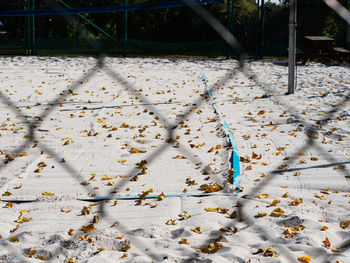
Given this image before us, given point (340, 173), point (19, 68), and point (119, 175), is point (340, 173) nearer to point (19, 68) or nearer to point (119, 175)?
point (119, 175)

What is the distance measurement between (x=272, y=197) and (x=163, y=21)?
64.3 ft

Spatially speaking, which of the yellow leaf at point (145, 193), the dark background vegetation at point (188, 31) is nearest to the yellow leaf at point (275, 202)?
the yellow leaf at point (145, 193)

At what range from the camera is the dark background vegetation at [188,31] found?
50.9ft

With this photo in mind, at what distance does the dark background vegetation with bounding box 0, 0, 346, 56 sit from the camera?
611 inches

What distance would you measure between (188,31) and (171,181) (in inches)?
759

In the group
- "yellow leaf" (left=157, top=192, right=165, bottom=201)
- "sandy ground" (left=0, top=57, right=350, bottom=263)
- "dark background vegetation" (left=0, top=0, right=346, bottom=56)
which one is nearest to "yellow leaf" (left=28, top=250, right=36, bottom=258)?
"sandy ground" (left=0, top=57, right=350, bottom=263)

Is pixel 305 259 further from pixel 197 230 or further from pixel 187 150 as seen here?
pixel 187 150

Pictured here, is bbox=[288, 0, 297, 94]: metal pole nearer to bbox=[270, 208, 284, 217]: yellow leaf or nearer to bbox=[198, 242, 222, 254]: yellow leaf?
bbox=[270, 208, 284, 217]: yellow leaf

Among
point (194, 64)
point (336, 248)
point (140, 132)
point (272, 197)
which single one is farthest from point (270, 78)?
point (336, 248)

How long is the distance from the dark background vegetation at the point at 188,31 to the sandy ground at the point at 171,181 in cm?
655

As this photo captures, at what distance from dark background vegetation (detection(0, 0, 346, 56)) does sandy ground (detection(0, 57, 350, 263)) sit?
655 cm

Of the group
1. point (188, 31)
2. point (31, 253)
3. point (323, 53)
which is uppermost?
point (188, 31)

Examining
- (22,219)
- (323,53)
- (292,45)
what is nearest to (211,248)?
(22,219)

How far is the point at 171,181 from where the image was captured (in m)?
3.33
